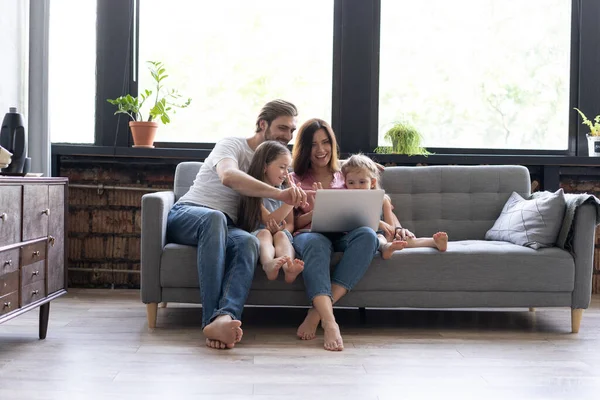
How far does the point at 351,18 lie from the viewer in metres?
4.22

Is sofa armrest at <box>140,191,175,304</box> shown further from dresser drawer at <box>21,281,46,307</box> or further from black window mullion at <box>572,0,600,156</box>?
black window mullion at <box>572,0,600,156</box>

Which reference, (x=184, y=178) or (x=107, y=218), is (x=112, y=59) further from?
(x=184, y=178)

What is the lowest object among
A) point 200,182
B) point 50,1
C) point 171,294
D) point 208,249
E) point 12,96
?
point 171,294

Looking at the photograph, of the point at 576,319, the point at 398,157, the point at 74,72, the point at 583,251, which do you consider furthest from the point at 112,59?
the point at 576,319

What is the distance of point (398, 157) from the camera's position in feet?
13.4

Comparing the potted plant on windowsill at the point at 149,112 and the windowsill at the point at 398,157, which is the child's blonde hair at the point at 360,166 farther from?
the potted plant on windowsill at the point at 149,112

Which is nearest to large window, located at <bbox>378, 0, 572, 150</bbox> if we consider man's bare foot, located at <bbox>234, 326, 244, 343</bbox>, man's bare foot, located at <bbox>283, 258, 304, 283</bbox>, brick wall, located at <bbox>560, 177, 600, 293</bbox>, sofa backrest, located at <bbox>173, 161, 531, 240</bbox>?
brick wall, located at <bbox>560, 177, 600, 293</bbox>

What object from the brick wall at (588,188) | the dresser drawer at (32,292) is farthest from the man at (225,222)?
the brick wall at (588,188)

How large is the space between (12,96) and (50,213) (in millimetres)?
1102

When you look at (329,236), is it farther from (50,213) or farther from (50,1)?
(50,1)

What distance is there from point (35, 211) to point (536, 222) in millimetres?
2141

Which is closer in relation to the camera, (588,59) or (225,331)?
(225,331)

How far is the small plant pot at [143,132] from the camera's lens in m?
4.05

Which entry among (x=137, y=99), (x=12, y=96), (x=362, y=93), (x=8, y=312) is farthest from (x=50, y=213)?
(x=362, y=93)
